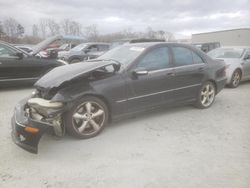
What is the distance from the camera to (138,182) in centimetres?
279

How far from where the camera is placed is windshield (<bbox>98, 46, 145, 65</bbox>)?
4543 mm

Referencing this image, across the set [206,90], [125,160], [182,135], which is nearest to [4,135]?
[125,160]

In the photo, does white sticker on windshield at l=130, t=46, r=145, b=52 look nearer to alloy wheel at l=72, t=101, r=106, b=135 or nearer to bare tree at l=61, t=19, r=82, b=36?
alloy wheel at l=72, t=101, r=106, b=135

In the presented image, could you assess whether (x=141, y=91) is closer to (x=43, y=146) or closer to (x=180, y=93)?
(x=180, y=93)

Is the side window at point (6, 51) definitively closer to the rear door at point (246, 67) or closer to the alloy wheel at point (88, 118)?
the alloy wheel at point (88, 118)

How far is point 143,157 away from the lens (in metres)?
3.35

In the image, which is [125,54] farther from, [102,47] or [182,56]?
[102,47]

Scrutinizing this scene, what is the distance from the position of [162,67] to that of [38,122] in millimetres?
2589

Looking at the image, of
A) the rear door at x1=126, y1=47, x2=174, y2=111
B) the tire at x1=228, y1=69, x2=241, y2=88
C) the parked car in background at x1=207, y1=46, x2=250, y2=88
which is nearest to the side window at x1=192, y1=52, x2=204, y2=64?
the rear door at x1=126, y1=47, x2=174, y2=111

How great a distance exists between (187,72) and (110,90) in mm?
1928

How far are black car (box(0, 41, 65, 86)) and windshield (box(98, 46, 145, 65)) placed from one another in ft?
11.6

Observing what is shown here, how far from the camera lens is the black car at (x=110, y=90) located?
3570mm

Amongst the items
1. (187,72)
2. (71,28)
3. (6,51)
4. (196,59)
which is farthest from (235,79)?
(71,28)

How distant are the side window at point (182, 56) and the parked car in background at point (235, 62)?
3445 millimetres
